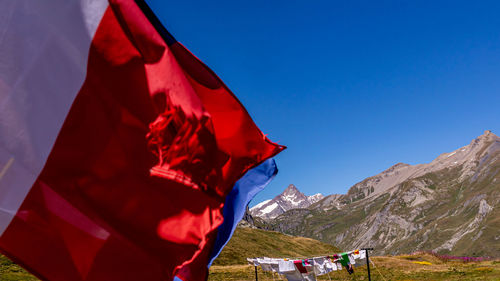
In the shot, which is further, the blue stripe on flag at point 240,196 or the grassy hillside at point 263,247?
the grassy hillside at point 263,247

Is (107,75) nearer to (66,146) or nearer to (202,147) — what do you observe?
(66,146)

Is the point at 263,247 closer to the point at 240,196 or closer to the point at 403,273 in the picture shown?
the point at 403,273

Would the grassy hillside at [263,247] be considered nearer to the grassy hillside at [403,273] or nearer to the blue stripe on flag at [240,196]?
the grassy hillside at [403,273]

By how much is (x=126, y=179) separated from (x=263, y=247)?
112 metres

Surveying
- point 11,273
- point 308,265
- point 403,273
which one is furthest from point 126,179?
point 403,273

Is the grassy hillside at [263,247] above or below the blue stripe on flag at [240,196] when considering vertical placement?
below

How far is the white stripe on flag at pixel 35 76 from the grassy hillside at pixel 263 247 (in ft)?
251

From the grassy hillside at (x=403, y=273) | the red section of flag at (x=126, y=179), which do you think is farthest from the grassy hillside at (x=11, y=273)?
the red section of flag at (x=126, y=179)

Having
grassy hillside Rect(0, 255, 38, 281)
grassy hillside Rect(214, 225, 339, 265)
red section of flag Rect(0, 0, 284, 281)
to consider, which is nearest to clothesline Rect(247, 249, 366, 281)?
grassy hillside Rect(0, 255, 38, 281)

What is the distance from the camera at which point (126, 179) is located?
4.89 m

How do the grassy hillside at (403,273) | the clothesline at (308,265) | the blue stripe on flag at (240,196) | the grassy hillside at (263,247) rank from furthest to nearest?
the grassy hillside at (263,247) → the grassy hillside at (403,273) → the clothesline at (308,265) → the blue stripe on flag at (240,196)

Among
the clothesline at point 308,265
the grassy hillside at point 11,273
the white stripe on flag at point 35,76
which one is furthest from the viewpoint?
the grassy hillside at point 11,273

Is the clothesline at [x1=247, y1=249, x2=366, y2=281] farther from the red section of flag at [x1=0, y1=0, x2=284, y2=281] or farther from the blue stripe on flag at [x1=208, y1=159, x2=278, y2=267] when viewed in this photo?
the red section of flag at [x1=0, y1=0, x2=284, y2=281]

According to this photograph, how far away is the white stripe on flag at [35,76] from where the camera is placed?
4234 mm
